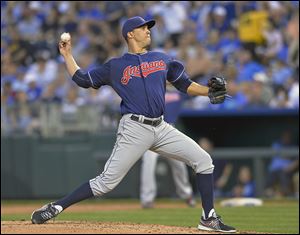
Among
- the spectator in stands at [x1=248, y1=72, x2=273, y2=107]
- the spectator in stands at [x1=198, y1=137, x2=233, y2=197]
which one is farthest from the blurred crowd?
the spectator in stands at [x1=198, y1=137, x2=233, y2=197]

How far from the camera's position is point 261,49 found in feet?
53.5

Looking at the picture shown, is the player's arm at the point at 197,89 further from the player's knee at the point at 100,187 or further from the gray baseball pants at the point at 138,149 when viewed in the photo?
the player's knee at the point at 100,187

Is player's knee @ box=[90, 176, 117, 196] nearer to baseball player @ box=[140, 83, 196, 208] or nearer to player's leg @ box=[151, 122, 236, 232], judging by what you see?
player's leg @ box=[151, 122, 236, 232]

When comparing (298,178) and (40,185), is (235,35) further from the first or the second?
(40,185)

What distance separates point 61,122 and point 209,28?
3.84 m

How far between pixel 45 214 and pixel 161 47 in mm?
10175

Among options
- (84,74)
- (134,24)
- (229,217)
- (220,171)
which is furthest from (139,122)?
(220,171)

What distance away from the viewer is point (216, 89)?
7.34 metres

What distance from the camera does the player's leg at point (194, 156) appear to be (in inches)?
285

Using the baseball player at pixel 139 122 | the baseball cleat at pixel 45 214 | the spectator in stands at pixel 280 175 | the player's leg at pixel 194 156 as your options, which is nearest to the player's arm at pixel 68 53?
the baseball player at pixel 139 122

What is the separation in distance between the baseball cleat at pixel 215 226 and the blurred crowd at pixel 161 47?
771 cm

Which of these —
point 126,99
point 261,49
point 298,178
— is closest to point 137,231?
point 126,99

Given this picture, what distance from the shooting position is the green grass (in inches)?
369

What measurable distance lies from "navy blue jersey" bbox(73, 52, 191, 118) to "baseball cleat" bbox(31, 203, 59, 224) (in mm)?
1070
